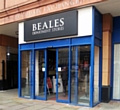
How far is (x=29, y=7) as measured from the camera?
9086mm

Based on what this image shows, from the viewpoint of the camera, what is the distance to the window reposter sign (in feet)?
25.0

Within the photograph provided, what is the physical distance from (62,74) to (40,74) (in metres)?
1.38

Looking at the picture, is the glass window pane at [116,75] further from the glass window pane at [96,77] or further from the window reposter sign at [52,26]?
the window reposter sign at [52,26]

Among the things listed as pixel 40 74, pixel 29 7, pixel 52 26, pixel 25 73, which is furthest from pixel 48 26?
pixel 25 73

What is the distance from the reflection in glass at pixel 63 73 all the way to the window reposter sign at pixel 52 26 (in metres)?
0.82

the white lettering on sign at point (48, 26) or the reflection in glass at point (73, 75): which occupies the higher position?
the white lettering on sign at point (48, 26)

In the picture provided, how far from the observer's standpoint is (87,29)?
7250 millimetres

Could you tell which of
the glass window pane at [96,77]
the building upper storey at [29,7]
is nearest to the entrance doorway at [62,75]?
the glass window pane at [96,77]

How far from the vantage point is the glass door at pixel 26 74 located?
9.48 metres

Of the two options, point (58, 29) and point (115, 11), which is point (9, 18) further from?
point (115, 11)

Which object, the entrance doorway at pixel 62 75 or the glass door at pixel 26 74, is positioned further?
the glass door at pixel 26 74

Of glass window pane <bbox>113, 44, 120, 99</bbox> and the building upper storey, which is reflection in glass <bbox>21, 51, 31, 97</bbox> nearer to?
the building upper storey

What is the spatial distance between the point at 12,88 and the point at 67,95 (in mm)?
6384

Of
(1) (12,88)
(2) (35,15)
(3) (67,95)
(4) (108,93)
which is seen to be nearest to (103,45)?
(4) (108,93)
